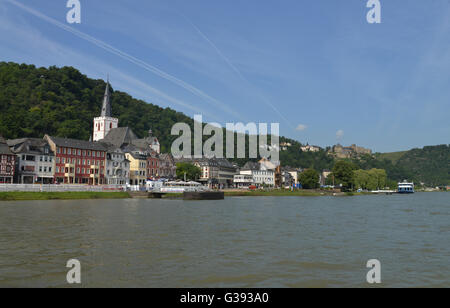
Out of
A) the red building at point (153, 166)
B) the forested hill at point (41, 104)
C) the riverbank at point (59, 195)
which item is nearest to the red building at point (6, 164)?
the riverbank at point (59, 195)

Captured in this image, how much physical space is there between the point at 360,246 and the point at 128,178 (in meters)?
104

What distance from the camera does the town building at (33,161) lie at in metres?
Result: 91.6

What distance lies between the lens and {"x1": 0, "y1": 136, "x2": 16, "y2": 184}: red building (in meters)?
85.4

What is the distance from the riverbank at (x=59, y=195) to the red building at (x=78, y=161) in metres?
23.2

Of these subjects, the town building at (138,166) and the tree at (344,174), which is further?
the tree at (344,174)

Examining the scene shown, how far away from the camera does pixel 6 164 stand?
85812mm

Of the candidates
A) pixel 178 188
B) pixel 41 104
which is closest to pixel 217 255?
pixel 178 188

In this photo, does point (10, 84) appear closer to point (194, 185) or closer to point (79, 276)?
point (194, 185)

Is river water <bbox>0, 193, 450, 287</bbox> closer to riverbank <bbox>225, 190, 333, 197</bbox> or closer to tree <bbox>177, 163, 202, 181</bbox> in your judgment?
riverbank <bbox>225, 190, 333, 197</bbox>

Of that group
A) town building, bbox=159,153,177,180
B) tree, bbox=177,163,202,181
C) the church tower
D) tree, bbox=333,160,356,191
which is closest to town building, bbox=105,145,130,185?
town building, bbox=159,153,177,180

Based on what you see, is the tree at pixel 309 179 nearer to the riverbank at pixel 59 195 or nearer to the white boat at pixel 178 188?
the white boat at pixel 178 188

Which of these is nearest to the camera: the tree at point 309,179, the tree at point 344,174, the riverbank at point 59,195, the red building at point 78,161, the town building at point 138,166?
the riverbank at point 59,195

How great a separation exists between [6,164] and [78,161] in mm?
20863

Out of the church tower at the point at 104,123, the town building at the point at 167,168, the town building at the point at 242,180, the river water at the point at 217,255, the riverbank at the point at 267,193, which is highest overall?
the church tower at the point at 104,123
